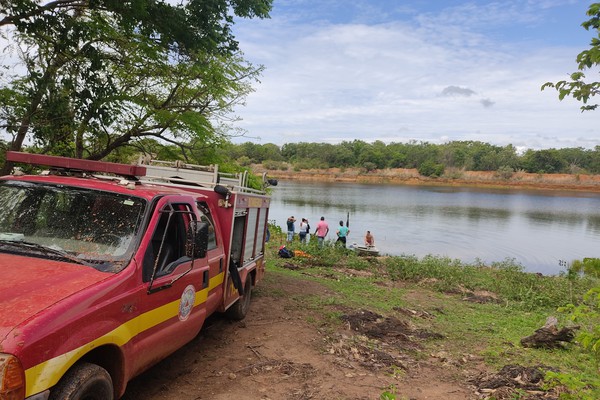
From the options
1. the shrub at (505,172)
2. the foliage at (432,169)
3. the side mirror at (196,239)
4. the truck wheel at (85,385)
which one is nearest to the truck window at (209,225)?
the side mirror at (196,239)

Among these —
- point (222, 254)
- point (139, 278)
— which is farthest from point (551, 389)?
point (139, 278)

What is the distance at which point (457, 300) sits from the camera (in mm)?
12094

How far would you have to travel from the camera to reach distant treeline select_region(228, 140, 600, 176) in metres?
109

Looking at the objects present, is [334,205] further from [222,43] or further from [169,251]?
[169,251]

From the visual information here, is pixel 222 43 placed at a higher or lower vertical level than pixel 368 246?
higher

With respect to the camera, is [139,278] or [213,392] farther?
[213,392]

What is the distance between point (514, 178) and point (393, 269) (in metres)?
104

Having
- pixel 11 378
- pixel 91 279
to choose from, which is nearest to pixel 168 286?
pixel 91 279

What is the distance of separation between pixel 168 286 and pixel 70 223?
3.22ft

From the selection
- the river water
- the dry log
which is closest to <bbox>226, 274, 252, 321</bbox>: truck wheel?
the dry log

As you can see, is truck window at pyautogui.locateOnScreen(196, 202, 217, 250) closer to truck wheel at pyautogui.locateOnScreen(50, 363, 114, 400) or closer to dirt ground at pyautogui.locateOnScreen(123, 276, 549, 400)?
dirt ground at pyautogui.locateOnScreen(123, 276, 549, 400)

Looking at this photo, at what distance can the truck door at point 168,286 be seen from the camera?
3906 millimetres

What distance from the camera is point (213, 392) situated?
4.75 metres

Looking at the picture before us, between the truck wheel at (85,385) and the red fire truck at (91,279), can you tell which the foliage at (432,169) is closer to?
the red fire truck at (91,279)
